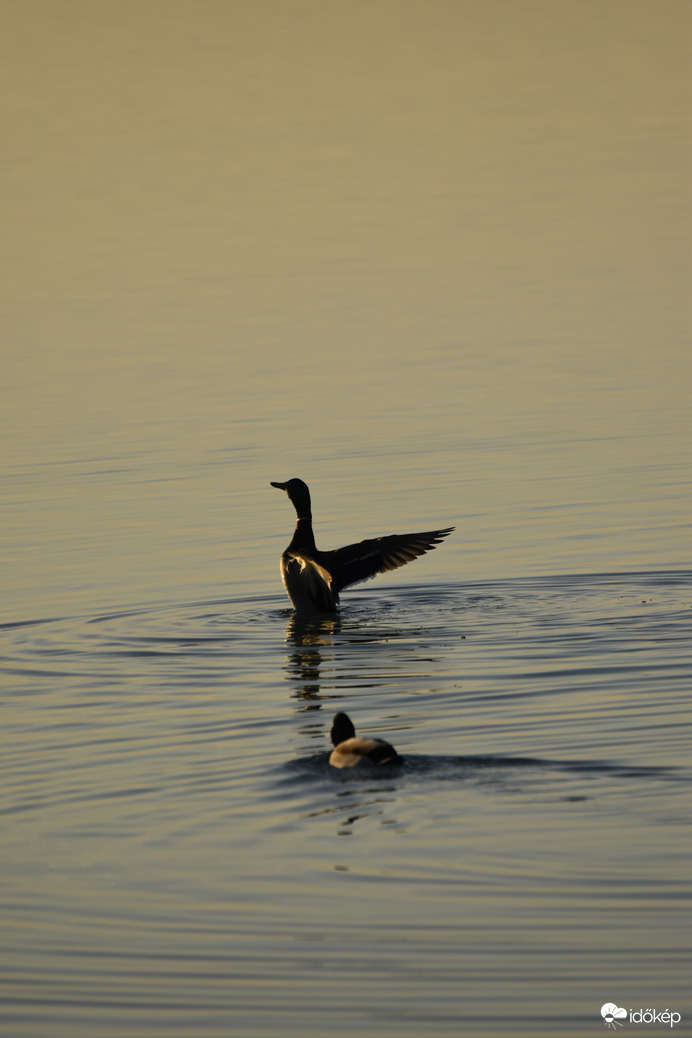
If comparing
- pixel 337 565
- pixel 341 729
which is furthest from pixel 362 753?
pixel 337 565

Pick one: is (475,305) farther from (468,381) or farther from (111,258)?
(111,258)

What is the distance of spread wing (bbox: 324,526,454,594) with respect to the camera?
56.2 ft

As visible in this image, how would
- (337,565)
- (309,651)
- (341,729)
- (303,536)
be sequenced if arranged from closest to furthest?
(341,729) < (309,651) < (337,565) < (303,536)

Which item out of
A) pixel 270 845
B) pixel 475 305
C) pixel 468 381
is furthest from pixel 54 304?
pixel 270 845

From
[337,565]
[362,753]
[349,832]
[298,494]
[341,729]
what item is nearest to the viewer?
[349,832]

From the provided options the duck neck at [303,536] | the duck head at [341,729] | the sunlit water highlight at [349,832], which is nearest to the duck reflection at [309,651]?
the sunlit water highlight at [349,832]

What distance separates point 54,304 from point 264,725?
39523mm

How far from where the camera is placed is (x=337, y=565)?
17.2 meters

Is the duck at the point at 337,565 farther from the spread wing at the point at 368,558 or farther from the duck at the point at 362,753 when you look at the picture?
the duck at the point at 362,753

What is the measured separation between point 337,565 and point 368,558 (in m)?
0.31

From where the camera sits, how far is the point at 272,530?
21672 mm

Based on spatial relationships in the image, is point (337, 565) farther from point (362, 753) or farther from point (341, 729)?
point (362, 753)

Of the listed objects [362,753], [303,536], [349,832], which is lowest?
[349,832]

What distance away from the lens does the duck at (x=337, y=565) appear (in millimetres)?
16875
